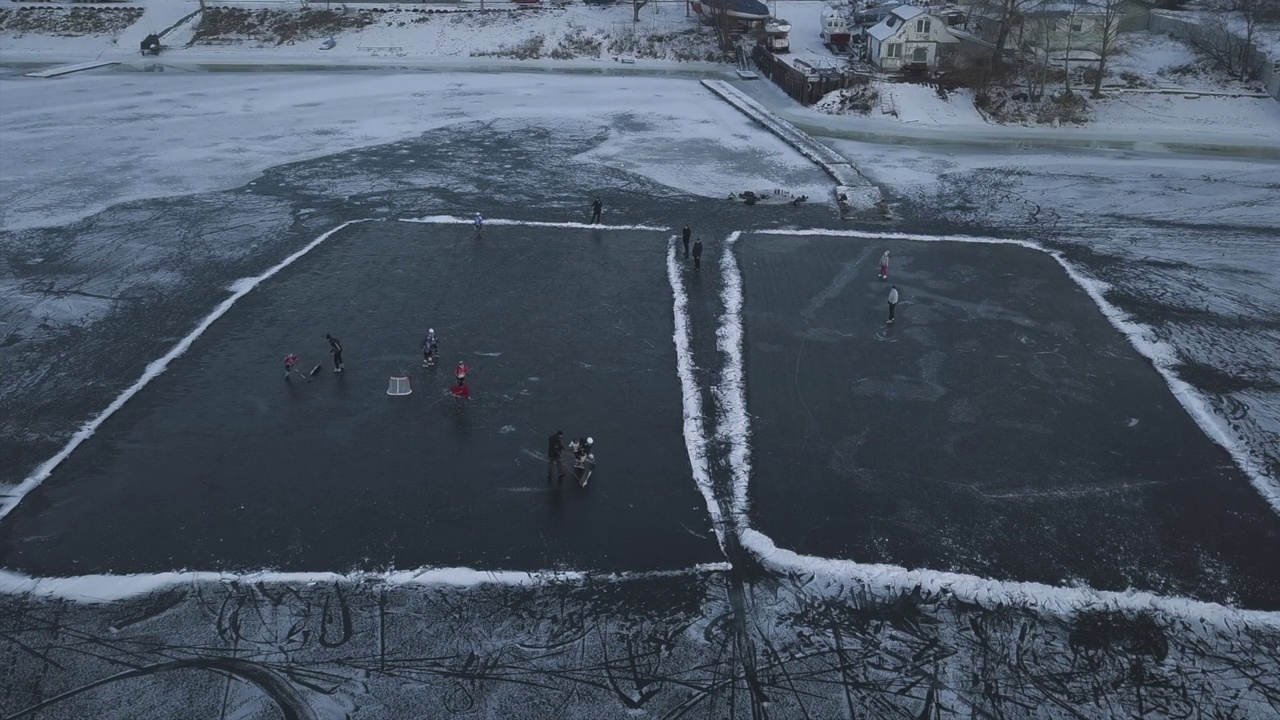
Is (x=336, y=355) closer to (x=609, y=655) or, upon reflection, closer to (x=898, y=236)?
(x=609, y=655)

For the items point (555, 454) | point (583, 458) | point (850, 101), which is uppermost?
point (850, 101)

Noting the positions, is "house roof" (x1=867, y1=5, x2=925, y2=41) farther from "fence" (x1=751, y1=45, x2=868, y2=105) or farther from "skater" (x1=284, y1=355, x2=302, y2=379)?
"skater" (x1=284, y1=355, x2=302, y2=379)

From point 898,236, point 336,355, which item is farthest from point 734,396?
point 898,236

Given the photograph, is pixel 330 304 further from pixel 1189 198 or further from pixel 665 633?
pixel 1189 198

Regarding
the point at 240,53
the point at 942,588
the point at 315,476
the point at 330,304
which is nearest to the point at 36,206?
the point at 330,304

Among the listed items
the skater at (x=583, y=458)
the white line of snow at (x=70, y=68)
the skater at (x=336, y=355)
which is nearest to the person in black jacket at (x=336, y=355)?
the skater at (x=336, y=355)

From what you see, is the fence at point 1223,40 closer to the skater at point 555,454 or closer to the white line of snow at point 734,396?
the white line of snow at point 734,396
